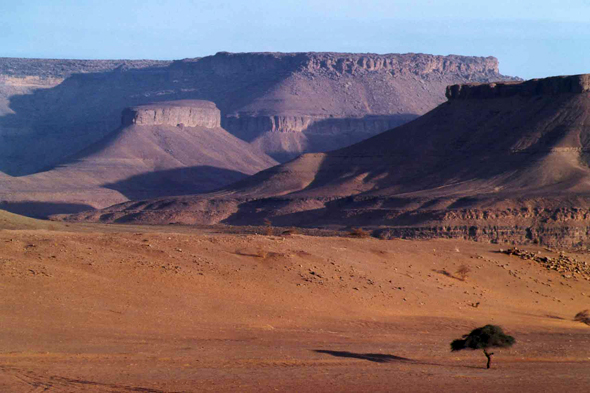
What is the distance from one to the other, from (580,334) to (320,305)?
27.9ft

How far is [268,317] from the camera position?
30.0 metres

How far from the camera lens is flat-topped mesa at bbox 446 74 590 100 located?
327ft

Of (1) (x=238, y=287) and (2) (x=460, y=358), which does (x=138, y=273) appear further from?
(2) (x=460, y=358)

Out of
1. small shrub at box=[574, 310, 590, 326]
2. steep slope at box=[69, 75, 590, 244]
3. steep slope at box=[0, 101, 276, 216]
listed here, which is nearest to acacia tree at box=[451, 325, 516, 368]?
small shrub at box=[574, 310, 590, 326]

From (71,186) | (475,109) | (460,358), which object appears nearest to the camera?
(460,358)

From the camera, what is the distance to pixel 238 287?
33.0 metres

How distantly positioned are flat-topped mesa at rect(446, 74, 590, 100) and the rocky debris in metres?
55.8

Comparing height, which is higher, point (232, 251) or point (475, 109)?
point (475, 109)

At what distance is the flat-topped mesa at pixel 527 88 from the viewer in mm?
99750

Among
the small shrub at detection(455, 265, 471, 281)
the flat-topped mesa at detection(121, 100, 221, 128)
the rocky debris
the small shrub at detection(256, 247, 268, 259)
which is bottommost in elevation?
the small shrub at detection(455, 265, 471, 281)

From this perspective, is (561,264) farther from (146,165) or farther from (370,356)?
(146,165)

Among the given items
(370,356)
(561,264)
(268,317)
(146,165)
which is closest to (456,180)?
(561,264)

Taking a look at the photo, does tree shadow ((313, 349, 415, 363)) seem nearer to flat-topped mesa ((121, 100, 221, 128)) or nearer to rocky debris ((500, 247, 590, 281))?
rocky debris ((500, 247, 590, 281))

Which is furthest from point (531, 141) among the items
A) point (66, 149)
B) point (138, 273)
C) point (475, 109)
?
point (66, 149)
